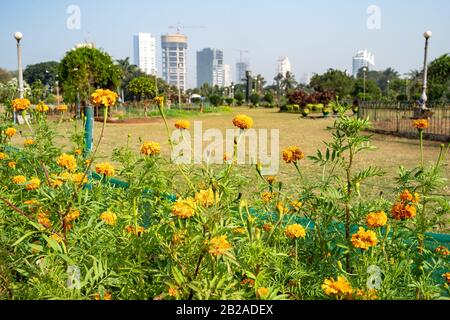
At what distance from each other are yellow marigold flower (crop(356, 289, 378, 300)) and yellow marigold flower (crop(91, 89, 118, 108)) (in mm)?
824

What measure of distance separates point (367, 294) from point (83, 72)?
19.9 meters

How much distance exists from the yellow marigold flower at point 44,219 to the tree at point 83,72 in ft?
60.7

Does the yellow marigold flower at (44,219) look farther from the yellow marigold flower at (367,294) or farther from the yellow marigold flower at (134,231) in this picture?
the yellow marigold flower at (367,294)

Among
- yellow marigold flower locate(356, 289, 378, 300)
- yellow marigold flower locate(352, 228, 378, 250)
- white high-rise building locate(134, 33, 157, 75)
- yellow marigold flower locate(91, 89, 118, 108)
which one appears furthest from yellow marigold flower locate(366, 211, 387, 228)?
white high-rise building locate(134, 33, 157, 75)

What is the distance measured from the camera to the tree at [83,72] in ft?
63.7

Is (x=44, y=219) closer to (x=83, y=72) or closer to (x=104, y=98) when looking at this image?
(x=104, y=98)

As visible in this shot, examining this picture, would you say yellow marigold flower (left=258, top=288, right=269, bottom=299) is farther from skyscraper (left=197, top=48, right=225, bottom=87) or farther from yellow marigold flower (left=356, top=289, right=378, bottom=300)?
skyscraper (left=197, top=48, right=225, bottom=87)

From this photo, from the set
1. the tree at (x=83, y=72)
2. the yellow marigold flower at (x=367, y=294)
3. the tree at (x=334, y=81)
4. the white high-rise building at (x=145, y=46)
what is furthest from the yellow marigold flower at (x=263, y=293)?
the tree at (x=334, y=81)

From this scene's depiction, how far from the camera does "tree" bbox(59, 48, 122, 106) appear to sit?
19422mm

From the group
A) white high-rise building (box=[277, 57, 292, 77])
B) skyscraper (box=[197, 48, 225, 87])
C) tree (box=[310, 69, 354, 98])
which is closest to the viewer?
tree (box=[310, 69, 354, 98])

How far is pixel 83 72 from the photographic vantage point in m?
19.5

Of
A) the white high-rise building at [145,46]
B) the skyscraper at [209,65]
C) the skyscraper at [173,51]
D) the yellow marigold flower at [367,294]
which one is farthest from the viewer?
the skyscraper at [209,65]

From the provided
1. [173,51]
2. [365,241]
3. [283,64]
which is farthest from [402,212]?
[283,64]

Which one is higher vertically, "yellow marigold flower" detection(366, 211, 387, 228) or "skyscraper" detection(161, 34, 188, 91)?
"skyscraper" detection(161, 34, 188, 91)
